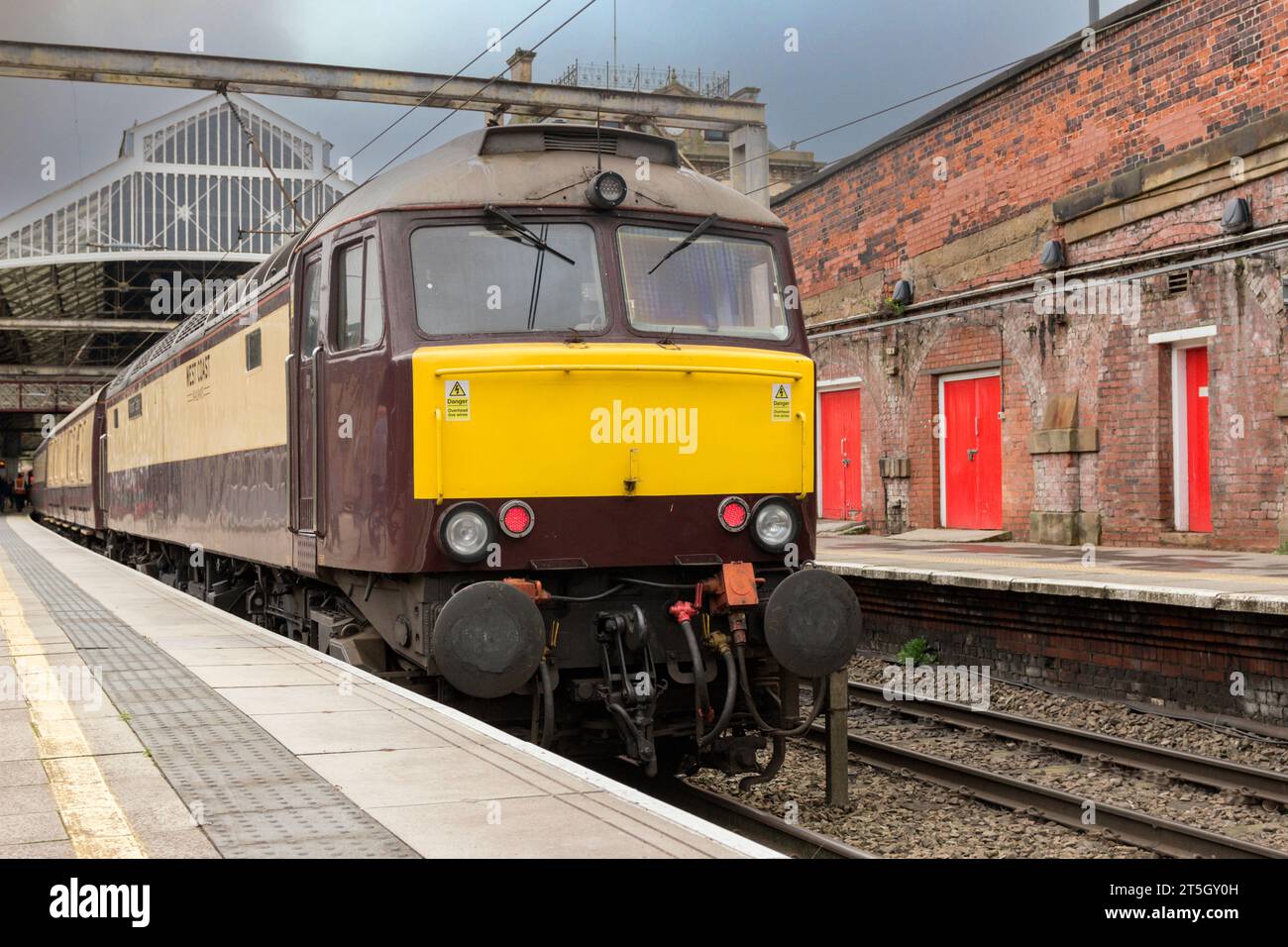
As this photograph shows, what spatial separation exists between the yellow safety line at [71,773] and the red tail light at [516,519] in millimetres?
2148

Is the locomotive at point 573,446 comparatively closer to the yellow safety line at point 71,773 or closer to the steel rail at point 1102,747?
the yellow safety line at point 71,773

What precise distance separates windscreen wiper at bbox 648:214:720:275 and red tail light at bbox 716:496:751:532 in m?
1.32

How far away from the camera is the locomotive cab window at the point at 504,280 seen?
22.2 feet

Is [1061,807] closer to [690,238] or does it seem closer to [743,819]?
[743,819]

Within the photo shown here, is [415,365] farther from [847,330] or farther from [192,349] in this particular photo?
[847,330]

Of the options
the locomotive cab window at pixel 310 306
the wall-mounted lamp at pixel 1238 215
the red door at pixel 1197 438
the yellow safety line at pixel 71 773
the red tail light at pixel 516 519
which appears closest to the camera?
the yellow safety line at pixel 71 773

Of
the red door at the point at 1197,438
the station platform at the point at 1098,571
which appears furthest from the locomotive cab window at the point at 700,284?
the red door at the point at 1197,438

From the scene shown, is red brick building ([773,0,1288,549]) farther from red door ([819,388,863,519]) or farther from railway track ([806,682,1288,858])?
railway track ([806,682,1288,858])

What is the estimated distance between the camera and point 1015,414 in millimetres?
16719

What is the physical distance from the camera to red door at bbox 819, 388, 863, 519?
21.1 metres

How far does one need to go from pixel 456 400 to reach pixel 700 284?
5.42ft

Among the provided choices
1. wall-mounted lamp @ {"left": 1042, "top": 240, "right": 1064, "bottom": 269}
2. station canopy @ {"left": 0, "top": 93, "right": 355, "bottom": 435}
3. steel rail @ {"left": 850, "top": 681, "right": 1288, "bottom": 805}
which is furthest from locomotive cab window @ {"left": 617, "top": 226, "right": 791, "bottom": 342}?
station canopy @ {"left": 0, "top": 93, "right": 355, "bottom": 435}
